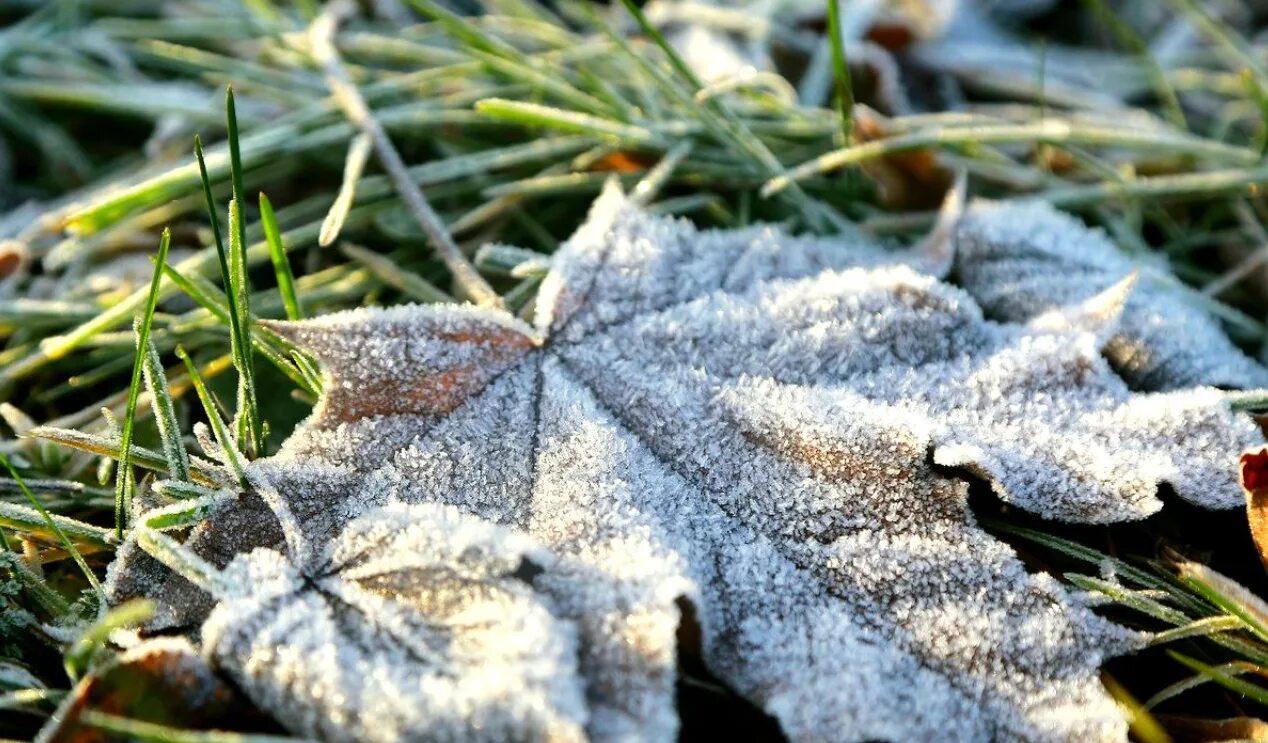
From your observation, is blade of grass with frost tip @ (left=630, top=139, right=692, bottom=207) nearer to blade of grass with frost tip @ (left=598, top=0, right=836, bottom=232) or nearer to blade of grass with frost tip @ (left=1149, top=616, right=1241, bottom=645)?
blade of grass with frost tip @ (left=598, top=0, right=836, bottom=232)

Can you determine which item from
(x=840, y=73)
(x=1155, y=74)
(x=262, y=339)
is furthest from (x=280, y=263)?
(x=1155, y=74)

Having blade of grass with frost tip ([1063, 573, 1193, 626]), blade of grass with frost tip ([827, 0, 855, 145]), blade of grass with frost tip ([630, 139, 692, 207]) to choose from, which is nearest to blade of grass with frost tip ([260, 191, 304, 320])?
blade of grass with frost tip ([630, 139, 692, 207])

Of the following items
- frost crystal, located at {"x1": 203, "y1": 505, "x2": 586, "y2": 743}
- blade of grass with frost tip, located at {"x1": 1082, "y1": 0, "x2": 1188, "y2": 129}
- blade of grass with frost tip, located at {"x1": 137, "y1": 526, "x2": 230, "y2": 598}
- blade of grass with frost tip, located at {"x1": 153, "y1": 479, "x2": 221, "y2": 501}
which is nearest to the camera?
frost crystal, located at {"x1": 203, "y1": 505, "x2": 586, "y2": 743}

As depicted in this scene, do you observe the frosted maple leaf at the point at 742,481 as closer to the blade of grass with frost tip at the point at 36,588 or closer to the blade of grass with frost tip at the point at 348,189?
the blade of grass with frost tip at the point at 36,588

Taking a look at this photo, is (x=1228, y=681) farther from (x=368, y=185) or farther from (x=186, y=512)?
(x=368, y=185)

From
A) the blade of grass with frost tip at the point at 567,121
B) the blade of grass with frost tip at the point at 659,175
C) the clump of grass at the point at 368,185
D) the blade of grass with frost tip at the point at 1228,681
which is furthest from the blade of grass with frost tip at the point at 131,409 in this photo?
the blade of grass with frost tip at the point at 1228,681

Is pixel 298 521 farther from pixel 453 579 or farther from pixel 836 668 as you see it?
pixel 836 668

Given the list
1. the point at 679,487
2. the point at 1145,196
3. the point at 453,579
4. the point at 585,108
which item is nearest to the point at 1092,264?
the point at 1145,196
